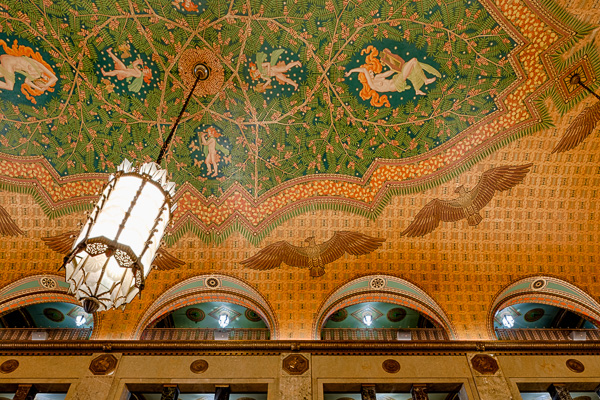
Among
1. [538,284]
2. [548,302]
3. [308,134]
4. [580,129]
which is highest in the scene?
[308,134]

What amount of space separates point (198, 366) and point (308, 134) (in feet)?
16.8

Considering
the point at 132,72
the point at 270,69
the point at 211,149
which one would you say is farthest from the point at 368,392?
the point at 132,72

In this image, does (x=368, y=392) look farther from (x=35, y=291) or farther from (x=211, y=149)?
(x=35, y=291)

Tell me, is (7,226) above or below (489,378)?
above

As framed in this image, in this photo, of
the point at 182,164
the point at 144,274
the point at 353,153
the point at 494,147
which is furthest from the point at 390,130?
the point at 144,274

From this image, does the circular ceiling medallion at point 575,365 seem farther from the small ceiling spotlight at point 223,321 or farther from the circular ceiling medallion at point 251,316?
the small ceiling spotlight at point 223,321

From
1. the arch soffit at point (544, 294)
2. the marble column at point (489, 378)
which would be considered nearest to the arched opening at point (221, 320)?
the marble column at point (489, 378)

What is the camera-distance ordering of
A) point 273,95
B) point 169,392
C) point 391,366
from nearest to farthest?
point 169,392, point 391,366, point 273,95

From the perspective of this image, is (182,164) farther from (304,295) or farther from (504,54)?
(504,54)

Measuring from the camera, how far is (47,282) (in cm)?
887

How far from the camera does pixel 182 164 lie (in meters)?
9.02

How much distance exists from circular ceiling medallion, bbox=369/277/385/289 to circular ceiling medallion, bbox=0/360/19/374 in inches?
276

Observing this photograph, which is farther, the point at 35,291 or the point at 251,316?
the point at 251,316

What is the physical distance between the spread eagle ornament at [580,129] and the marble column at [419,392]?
5.39 meters
